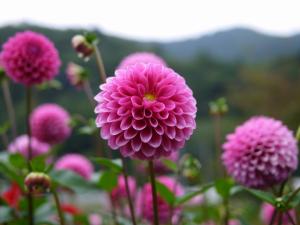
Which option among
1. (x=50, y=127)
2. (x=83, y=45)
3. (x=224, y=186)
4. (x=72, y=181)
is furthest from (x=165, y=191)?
(x=50, y=127)

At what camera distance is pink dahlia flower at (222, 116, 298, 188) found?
1.08m

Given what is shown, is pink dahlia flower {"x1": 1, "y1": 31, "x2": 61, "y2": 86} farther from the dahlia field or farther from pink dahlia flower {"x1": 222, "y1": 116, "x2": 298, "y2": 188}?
pink dahlia flower {"x1": 222, "y1": 116, "x2": 298, "y2": 188}

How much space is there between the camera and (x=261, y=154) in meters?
1.11

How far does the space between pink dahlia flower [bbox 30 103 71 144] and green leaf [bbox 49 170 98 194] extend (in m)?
0.45

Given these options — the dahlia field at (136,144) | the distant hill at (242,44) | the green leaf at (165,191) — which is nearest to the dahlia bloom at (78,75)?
the dahlia field at (136,144)

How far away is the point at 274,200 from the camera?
94cm

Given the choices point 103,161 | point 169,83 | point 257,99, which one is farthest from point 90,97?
point 257,99

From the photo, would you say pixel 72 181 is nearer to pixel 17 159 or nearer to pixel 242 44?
pixel 17 159

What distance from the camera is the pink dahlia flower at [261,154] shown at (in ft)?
3.54

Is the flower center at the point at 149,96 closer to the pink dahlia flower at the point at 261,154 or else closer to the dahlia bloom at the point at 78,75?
the pink dahlia flower at the point at 261,154

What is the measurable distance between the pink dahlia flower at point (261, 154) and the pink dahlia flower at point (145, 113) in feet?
1.00

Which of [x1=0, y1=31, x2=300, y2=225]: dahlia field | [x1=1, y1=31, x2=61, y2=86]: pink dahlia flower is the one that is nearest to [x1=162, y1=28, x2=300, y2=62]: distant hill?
[x1=0, y1=31, x2=300, y2=225]: dahlia field

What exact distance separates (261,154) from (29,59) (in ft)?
1.77

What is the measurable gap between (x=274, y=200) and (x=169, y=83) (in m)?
0.28
